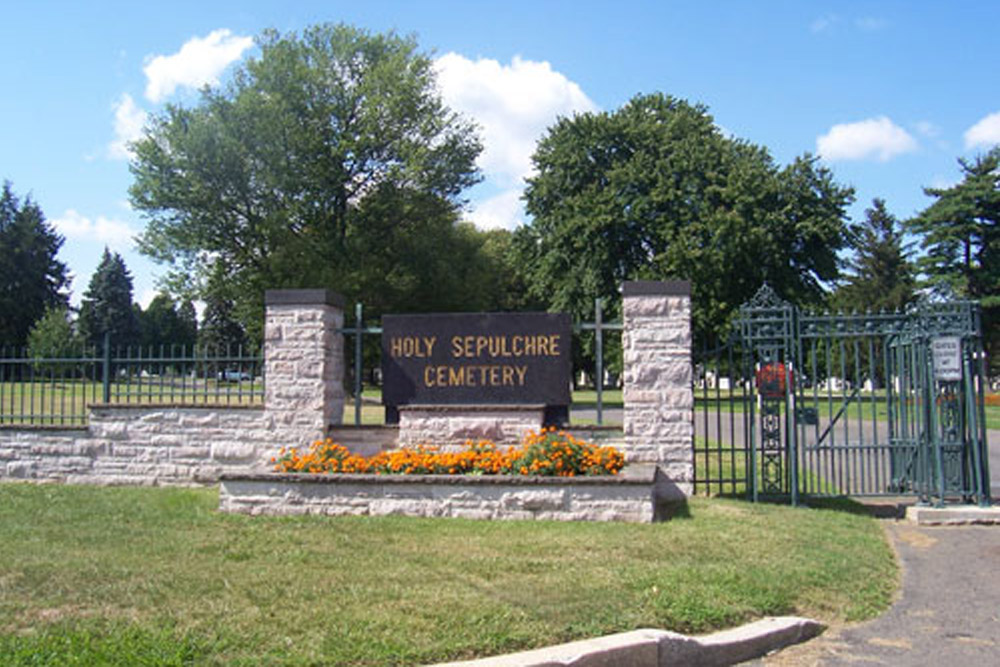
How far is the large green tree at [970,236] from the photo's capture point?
4325 centimetres

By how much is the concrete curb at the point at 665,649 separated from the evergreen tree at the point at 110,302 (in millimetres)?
72709

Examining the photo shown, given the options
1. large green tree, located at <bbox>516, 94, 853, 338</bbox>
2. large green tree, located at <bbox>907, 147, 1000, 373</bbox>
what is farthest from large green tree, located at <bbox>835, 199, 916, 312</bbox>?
large green tree, located at <bbox>516, 94, 853, 338</bbox>

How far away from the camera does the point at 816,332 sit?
947cm

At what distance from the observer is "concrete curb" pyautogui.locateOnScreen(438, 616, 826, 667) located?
177 inches

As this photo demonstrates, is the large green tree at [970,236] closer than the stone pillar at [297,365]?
No

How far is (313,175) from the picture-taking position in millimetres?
31250

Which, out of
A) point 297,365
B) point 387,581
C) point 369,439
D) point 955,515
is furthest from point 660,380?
point 387,581

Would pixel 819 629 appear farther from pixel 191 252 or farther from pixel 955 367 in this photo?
pixel 191 252

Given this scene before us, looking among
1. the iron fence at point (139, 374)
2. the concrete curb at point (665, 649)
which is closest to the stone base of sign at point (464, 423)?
the iron fence at point (139, 374)

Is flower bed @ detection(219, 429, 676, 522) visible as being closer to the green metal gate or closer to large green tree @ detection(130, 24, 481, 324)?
the green metal gate

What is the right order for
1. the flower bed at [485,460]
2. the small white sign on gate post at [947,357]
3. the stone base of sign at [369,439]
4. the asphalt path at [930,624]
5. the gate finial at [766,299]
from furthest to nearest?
1. the stone base of sign at [369,439]
2. the gate finial at [766,299]
3. the small white sign on gate post at [947,357]
4. the flower bed at [485,460]
5. the asphalt path at [930,624]

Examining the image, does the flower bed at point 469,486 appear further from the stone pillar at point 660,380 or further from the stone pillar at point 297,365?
the stone pillar at point 297,365

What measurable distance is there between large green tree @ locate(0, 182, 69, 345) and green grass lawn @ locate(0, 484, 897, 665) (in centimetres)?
5901

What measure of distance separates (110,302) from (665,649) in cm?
7865
